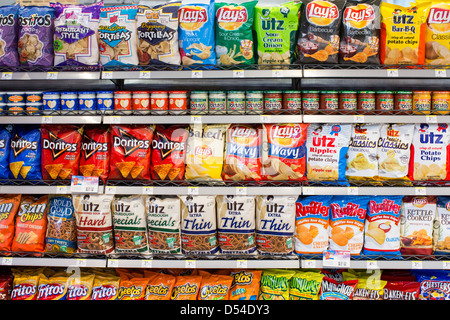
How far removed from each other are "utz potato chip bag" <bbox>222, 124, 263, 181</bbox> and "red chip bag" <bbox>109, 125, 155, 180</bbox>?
58 cm

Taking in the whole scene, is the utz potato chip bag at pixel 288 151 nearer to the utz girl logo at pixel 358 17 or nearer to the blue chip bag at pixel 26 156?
the utz girl logo at pixel 358 17

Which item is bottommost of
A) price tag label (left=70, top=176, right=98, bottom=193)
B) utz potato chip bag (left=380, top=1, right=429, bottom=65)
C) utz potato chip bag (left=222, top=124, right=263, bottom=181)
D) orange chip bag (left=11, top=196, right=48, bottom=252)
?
orange chip bag (left=11, top=196, right=48, bottom=252)

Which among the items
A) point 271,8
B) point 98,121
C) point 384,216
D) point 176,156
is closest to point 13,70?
point 98,121

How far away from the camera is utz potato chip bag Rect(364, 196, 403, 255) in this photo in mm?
2283

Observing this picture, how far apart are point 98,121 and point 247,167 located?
1095 millimetres

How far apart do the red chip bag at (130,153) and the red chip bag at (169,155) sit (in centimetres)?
5

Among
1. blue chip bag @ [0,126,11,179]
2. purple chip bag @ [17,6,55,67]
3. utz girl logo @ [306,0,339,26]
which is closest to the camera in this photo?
utz girl logo @ [306,0,339,26]

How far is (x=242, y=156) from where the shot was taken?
228 cm

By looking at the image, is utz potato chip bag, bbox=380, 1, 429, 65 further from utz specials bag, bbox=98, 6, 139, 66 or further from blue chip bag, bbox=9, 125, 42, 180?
blue chip bag, bbox=9, 125, 42, 180

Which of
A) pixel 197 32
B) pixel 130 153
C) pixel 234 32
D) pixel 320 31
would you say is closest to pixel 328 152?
pixel 320 31

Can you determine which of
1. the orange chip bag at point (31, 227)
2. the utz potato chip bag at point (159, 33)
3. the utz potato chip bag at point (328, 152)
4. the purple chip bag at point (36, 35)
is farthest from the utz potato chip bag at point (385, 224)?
the purple chip bag at point (36, 35)

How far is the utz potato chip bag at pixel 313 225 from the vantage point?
2305mm

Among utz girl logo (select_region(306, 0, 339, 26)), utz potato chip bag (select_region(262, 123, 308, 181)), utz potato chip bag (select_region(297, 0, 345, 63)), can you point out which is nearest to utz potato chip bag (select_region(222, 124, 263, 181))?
utz potato chip bag (select_region(262, 123, 308, 181))

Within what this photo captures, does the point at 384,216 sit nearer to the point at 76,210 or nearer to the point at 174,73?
the point at 174,73
